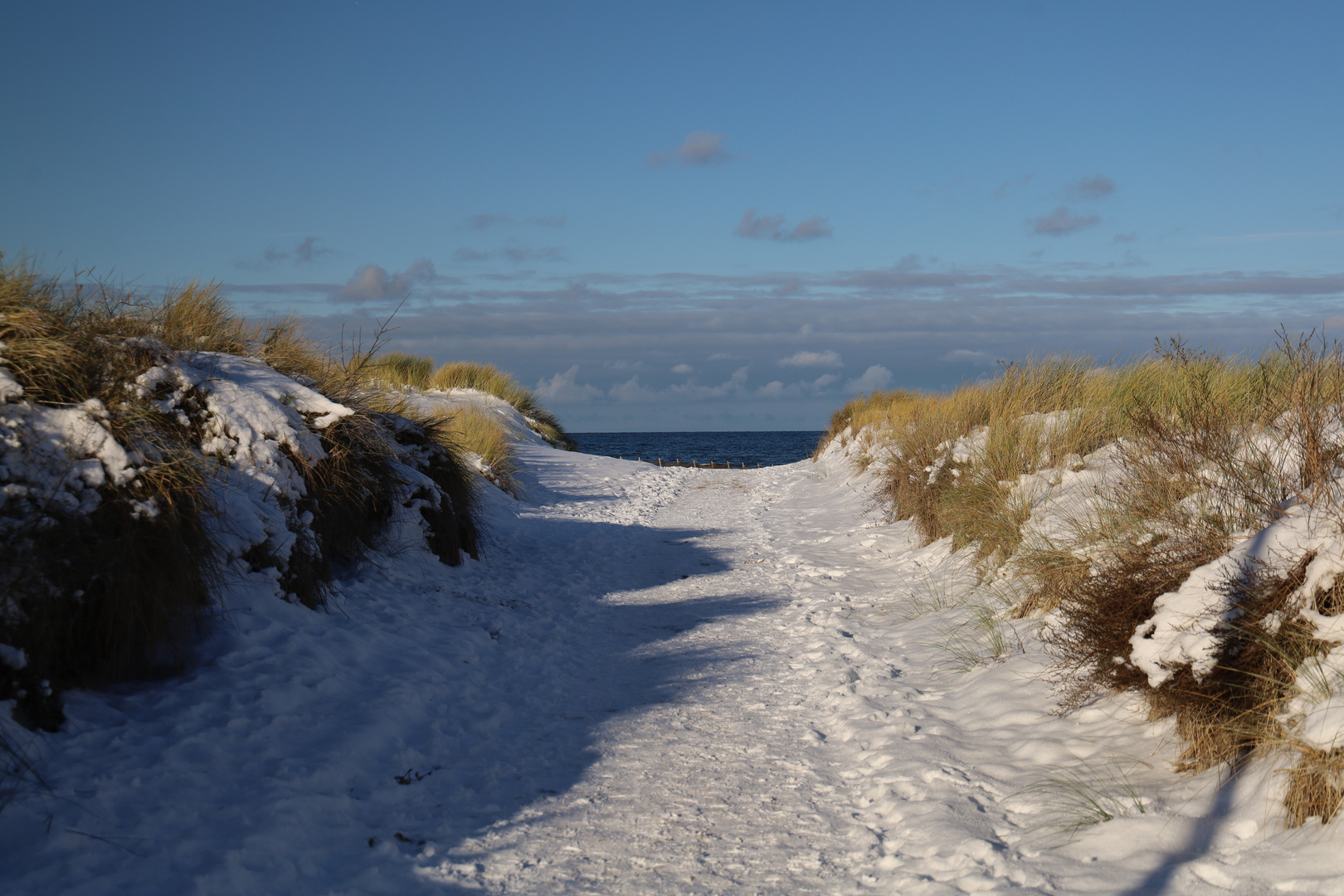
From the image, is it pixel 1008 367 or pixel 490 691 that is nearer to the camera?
pixel 490 691

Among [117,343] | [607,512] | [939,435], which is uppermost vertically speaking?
[117,343]

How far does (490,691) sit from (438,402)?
1728 centimetres

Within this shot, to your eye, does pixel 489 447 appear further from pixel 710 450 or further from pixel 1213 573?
pixel 710 450

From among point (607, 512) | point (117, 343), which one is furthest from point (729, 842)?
point (607, 512)

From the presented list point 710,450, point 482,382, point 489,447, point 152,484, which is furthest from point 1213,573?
point 710,450

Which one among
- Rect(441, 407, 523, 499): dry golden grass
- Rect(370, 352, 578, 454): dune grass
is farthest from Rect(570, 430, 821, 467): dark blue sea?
Rect(441, 407, 523, 499): dry golden grass

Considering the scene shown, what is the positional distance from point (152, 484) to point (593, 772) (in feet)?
9.31

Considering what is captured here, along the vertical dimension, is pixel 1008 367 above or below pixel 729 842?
above

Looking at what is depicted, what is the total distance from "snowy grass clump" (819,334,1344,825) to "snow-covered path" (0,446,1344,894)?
27 centimetres

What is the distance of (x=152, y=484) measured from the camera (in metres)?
4.35

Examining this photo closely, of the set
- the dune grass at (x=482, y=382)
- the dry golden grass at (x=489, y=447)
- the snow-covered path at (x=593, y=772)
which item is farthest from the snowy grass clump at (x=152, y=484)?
the dune grass at (x=482, y=382)

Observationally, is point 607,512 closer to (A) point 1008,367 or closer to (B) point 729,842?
(A) point 1008,367

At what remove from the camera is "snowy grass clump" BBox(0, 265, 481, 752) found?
12.2ft

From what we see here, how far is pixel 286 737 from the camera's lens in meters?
4.08
